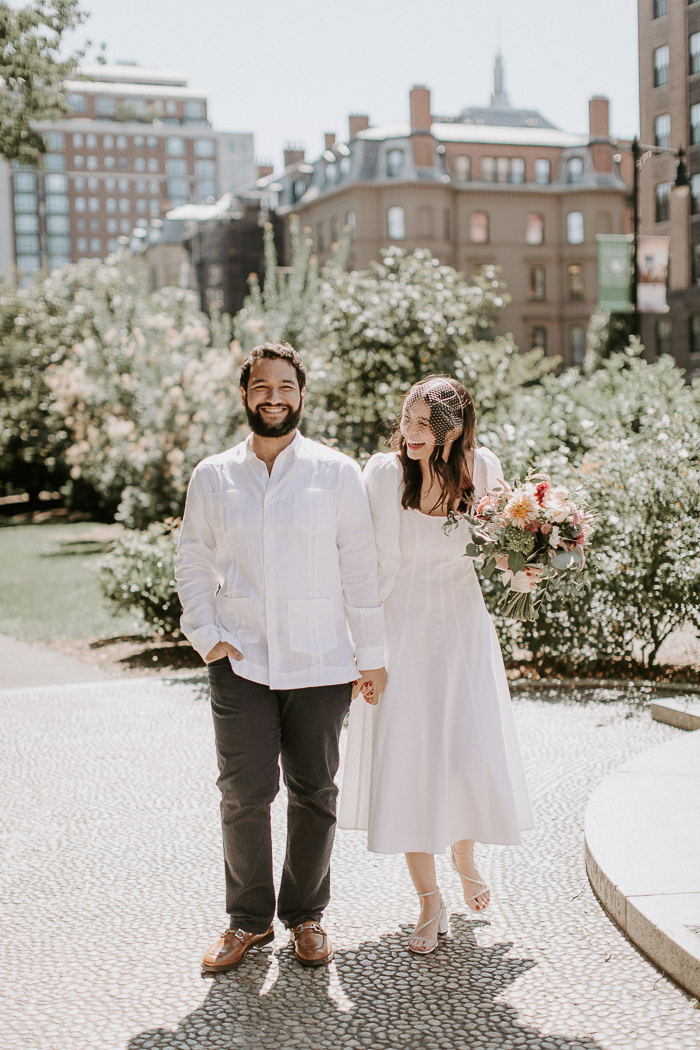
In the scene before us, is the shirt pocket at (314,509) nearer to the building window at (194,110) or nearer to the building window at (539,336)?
the building window at (539,336)

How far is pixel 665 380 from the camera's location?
39.4ft

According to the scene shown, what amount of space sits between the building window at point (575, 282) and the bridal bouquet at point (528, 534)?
57833 millimetres

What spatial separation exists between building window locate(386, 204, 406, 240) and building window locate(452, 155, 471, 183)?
4465 millimetres

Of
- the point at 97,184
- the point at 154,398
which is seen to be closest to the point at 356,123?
the point at 154,398

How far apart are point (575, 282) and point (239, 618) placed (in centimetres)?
5858

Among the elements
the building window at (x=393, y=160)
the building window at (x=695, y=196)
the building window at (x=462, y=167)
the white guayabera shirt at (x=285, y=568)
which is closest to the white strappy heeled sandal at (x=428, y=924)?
the white guayabera shirt at (x=285, y=568)

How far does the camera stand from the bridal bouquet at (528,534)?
3.58 m

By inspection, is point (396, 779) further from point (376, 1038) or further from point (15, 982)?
point (15, 982)

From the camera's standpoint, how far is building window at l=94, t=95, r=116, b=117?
132000 millimetres

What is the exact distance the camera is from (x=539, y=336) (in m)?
58.8

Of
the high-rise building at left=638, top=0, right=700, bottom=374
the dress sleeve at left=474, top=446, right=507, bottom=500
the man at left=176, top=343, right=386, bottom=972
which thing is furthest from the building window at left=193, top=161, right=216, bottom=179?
the man at left=176, top=343, right=386, bottom=972

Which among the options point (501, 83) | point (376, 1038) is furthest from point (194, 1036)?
point (501, 83)

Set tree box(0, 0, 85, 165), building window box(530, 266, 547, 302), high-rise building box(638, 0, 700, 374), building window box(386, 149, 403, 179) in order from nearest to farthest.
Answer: tree box(0, 0, 85, 165)
high-rise building box(638, 0, 700, 374)
building window box(386, 149, 403, 179)
building window box(530, 266, 547, 302)

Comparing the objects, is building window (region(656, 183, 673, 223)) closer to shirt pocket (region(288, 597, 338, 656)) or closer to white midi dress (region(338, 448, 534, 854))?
white midi dress (region(338, 448, 534, 854))
